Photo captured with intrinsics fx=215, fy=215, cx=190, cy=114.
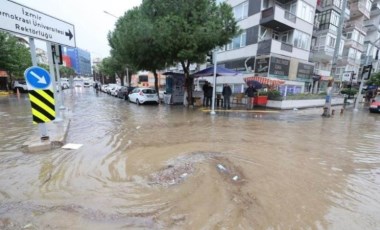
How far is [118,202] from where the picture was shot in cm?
320

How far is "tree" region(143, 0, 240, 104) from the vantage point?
1292 cm

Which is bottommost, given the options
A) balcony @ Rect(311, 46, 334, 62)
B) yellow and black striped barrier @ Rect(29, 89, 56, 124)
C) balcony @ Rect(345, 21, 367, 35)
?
yellow and black striped barrier @ Rect(29, 89, 56, 124)

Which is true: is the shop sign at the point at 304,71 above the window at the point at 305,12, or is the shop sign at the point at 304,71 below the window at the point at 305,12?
below

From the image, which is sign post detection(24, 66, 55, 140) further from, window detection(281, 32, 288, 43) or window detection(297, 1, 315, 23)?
window detection(297, 1, 315, 23)

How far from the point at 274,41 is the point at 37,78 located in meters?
19.4

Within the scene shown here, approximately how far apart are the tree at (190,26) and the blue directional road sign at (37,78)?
28.1 feet

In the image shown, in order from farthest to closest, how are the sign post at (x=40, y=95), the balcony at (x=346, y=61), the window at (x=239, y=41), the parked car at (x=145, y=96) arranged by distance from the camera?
the balcony at (x=346, y=61), the window at (x=239, y=41), the parked car at (x=145, y=96), the sign post at (x=40, y=95)

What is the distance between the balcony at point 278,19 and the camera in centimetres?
1938

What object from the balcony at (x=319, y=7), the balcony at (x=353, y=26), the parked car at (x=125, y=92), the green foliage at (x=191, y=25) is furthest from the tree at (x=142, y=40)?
the balcony at (x=353, y=26)

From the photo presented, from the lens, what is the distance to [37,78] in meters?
5.30

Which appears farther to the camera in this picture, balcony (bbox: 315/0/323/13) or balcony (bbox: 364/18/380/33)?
balcony (bbox: 364/18/380/33)

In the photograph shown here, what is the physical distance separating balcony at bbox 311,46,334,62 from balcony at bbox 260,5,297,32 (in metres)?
7.87

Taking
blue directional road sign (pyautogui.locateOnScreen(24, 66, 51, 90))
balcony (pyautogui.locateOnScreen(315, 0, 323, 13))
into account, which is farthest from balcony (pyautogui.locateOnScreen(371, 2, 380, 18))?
blue directional road sign (pyautogui.locateOnScreen(24, 66, 51, 90))

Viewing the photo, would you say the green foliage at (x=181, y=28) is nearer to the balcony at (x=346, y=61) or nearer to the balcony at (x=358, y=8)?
the balcony at (x=346, y=61)
